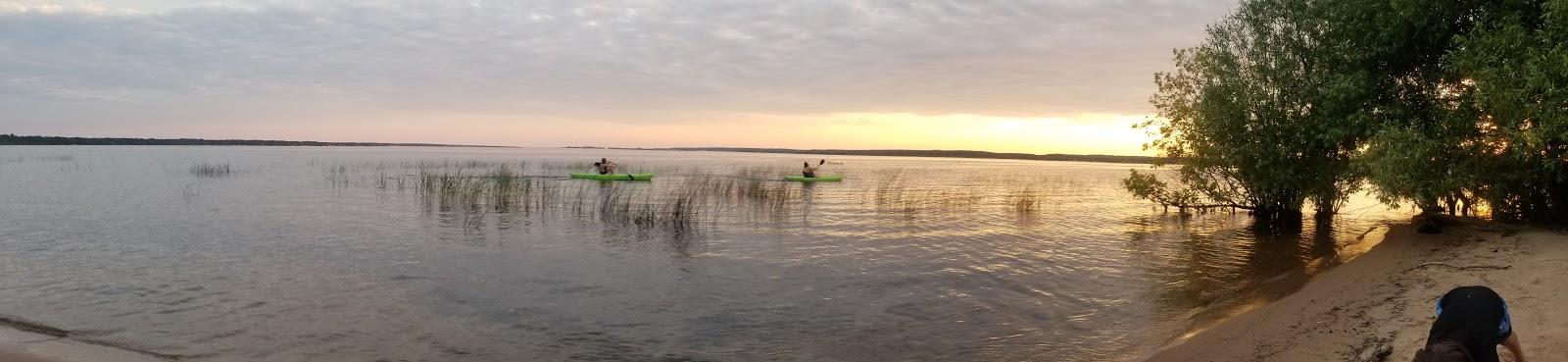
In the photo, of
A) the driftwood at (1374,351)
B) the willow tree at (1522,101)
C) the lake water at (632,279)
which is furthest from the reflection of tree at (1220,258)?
the driftwood at (1374,351)

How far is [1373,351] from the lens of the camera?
21.4ft

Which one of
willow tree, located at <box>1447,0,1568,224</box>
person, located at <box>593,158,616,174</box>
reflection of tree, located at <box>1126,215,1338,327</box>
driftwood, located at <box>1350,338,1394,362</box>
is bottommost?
reflection of tree, located at <box>1126,215,1338,327</box>

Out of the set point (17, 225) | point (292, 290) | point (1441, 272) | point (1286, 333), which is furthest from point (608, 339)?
point (17, 225)

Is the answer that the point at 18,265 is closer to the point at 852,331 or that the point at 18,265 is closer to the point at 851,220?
the point at 852,331

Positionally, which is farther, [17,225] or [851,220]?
[851,220]

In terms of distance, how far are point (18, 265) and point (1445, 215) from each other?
26548 millimetres

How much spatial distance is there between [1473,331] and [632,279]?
10.9 meters

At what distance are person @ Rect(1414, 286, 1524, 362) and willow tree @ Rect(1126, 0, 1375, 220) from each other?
1314cm

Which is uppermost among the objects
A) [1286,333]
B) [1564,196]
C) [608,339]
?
[1564,196]

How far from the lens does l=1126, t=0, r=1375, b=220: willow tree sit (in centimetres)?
1691

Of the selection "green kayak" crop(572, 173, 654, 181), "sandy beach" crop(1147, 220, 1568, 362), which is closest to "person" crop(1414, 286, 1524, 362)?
"sandy beach" crop(1147, 220, 1568, 362)

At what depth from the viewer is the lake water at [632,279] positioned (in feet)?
30.2

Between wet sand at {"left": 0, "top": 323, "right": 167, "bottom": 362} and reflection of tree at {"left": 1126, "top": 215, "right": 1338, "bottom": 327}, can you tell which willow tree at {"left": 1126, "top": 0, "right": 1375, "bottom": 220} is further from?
wet sand at {"left": 0, "top": 323, "right": 167, "bottom": 362}

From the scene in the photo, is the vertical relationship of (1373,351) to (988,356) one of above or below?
above
